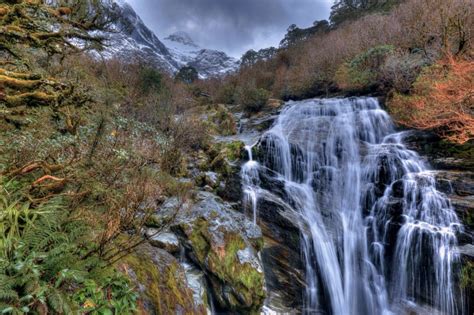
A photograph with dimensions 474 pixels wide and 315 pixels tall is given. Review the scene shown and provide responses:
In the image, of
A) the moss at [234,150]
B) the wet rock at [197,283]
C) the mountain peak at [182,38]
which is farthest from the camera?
the mountain peak at [182,38]

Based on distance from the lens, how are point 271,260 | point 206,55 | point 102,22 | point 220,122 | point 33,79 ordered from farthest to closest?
point 206,55 → point 220,122 → point 102,22 → point 271,260 → point 33,79

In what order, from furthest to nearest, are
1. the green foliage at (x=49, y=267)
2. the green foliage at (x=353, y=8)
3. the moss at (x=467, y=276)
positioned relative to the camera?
the green foliage at (x=353, y=8)
the moss at (x=467, y=276)
the green foliage at (x=49, y=267)

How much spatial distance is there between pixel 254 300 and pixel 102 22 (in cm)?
845

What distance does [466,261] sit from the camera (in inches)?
210

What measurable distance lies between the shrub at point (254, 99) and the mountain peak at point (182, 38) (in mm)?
118121

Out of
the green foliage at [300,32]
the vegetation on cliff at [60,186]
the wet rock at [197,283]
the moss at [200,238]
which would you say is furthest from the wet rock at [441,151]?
the green foliage at [300,32]

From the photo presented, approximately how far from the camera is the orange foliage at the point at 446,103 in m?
7.29

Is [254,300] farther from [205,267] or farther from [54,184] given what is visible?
[54,184]

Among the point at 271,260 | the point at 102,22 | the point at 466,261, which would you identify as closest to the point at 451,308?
the point at 466,261

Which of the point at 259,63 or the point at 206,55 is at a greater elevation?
the point at 206,55

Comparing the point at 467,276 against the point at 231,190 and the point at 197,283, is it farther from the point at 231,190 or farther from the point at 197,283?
the point at 231,190

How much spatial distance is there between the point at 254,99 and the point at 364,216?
10585 millimetres

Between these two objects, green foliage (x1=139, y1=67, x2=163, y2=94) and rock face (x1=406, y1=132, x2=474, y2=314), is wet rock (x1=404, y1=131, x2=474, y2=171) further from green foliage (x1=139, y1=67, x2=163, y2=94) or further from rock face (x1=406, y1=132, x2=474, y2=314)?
green foliage (x1=139, y1=67, x2=163, y2=94)

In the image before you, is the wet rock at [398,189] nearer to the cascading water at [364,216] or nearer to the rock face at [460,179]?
the cascading water at [364,216]
